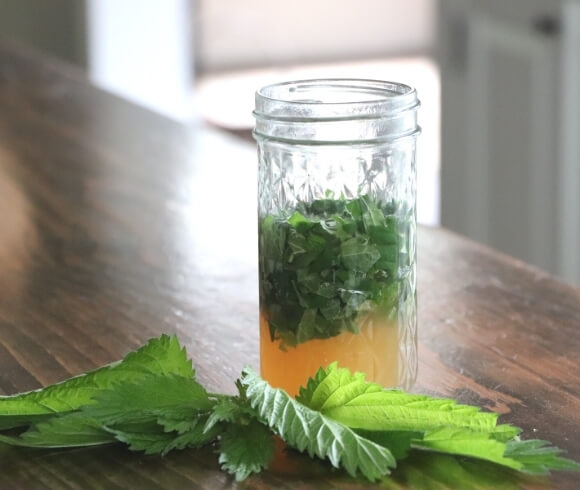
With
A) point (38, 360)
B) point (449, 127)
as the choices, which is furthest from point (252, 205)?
point (449, 127)

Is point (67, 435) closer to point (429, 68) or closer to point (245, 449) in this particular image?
point (245, 449)

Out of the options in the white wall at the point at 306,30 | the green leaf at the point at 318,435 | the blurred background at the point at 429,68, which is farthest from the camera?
the white wall at the point at 306,30

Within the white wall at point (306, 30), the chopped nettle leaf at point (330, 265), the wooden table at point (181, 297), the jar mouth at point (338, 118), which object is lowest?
the white wall at point (306, 30)

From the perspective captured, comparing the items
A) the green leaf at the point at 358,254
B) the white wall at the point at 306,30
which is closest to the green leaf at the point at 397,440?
the green leaf at the point at 358,254

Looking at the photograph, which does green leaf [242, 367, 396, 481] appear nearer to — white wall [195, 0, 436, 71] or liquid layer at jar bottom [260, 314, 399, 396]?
liquid layer at jar bottom [260, 314, 399, 396]

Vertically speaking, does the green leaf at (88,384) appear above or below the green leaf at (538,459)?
above

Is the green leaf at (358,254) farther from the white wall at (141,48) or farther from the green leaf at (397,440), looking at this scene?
the white wall at (141,48)
